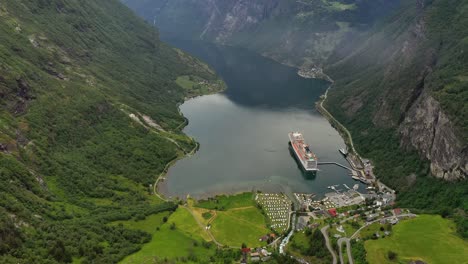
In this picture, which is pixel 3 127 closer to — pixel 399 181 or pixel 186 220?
pixel 186 220

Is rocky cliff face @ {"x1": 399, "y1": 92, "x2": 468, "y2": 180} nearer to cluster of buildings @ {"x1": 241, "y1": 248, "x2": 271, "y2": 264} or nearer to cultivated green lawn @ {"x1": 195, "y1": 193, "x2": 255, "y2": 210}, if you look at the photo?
cultivated green lawn @ {"x1": 195, "y1": 193, "x2": 255, "y2": 210}

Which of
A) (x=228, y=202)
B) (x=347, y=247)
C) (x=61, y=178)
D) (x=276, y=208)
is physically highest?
(x=347, y=247)

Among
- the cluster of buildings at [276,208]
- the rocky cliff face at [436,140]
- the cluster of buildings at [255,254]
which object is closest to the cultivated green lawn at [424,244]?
the rocky cliff face at [436,140]

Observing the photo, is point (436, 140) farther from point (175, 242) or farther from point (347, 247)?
point (175, 242)

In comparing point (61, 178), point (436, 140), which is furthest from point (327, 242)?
point (61, 178)

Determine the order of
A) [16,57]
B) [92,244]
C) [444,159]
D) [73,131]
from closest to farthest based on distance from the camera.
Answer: [92,244] → [444,159] → [73,131] → [16,57]

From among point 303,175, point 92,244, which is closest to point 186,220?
point 92,244

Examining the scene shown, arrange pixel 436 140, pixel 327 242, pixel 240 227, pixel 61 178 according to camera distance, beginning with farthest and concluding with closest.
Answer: pixel 436 140, pixel 61 178, pixel 240 227, pixel 327 242
